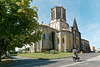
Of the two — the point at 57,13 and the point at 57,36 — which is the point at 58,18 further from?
the point at 57,36

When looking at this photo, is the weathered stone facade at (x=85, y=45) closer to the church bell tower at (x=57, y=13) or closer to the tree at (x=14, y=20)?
the church bell tower at (x=57, y=13)

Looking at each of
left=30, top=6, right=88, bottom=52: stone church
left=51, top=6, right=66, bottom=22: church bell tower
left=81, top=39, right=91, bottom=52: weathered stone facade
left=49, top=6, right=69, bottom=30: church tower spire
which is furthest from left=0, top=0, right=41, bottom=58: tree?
left=81, top=39, right=91, bottom=52: weathered stone facade

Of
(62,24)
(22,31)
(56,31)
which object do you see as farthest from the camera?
(62,24)

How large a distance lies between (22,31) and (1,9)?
365cm

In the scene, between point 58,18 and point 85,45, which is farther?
point 85,45

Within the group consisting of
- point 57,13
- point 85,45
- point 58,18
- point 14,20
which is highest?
point 57,13

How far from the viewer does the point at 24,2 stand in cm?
1138

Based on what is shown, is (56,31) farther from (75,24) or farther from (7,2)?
(7,2)

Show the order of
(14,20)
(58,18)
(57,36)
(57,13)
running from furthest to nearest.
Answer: (57,13)
(58,18)
(57,36)
(14,20)

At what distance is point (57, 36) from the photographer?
42.7 meters

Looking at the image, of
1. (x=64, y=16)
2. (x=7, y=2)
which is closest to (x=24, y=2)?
(x=7, y=2)

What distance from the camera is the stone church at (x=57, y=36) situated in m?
37.0

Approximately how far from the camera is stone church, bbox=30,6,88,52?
36950 mm

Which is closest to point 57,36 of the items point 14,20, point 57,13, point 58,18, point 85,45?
point 58,18
